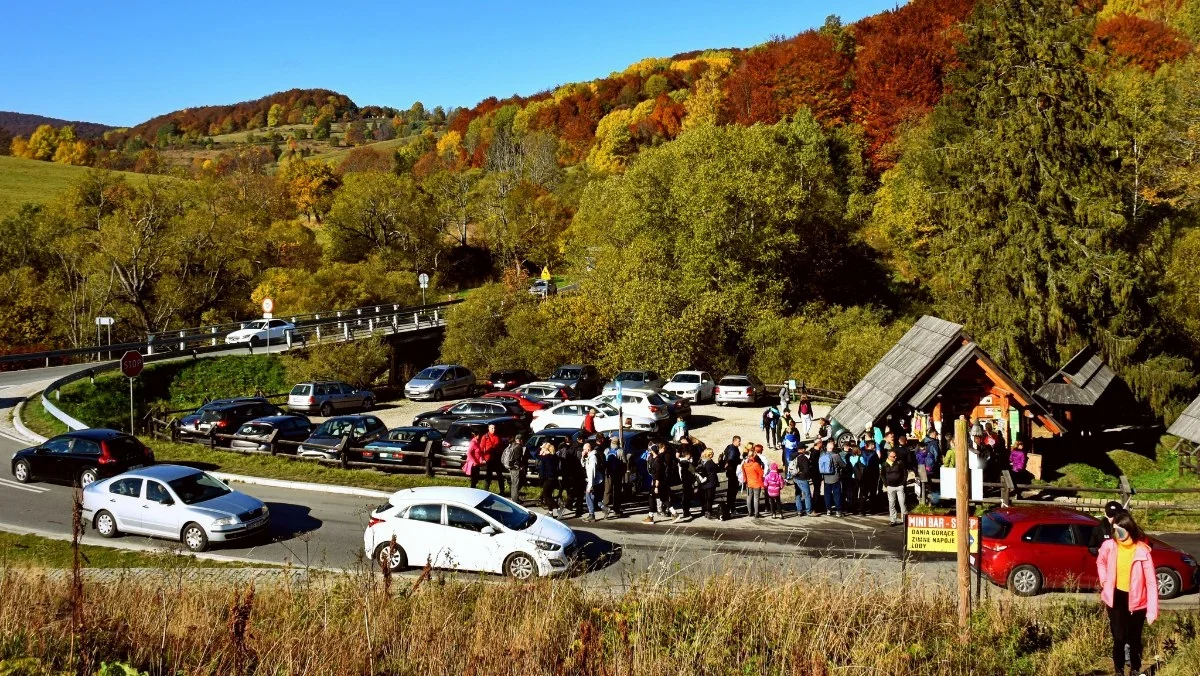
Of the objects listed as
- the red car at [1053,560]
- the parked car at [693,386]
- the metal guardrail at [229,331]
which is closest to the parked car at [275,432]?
the metal guardrail at [229,331]

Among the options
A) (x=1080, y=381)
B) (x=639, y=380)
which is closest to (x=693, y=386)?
(x=639, y=380)

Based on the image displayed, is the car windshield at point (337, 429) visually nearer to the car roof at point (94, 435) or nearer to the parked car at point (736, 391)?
the car roof at point (94, 435)

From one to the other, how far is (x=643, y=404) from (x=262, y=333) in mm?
24087

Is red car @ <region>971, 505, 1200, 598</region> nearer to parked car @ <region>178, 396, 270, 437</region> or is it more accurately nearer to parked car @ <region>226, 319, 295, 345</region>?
parked car @ <region>178, 396, 270, 437</region>

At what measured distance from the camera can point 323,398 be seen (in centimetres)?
3688

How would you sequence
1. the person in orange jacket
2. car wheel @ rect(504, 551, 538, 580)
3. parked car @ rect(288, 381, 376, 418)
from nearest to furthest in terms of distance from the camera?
car wheel @ rect(504, 551, 538, 580) < the person in orange jacket < parked car @ rect(288, 381, 376, 418)

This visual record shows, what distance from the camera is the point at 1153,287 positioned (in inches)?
→ 1391

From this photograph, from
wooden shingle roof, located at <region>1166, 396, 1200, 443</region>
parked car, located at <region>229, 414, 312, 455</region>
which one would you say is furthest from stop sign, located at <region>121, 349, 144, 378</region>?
wooden shingle roof, located at <region>1166, 396, 1200, 443</region>

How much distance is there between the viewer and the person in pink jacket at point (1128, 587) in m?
9.55

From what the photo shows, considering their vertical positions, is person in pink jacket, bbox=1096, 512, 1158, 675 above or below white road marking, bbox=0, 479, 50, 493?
above

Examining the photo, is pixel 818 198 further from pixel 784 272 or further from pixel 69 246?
pixel 69 246

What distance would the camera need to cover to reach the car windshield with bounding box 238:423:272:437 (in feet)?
88.8

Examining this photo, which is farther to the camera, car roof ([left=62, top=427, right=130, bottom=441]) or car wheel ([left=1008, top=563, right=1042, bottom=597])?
car roof ([left=62, top=427, right=130, bottom=441])

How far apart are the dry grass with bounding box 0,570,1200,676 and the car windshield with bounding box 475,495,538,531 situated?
4598mm
